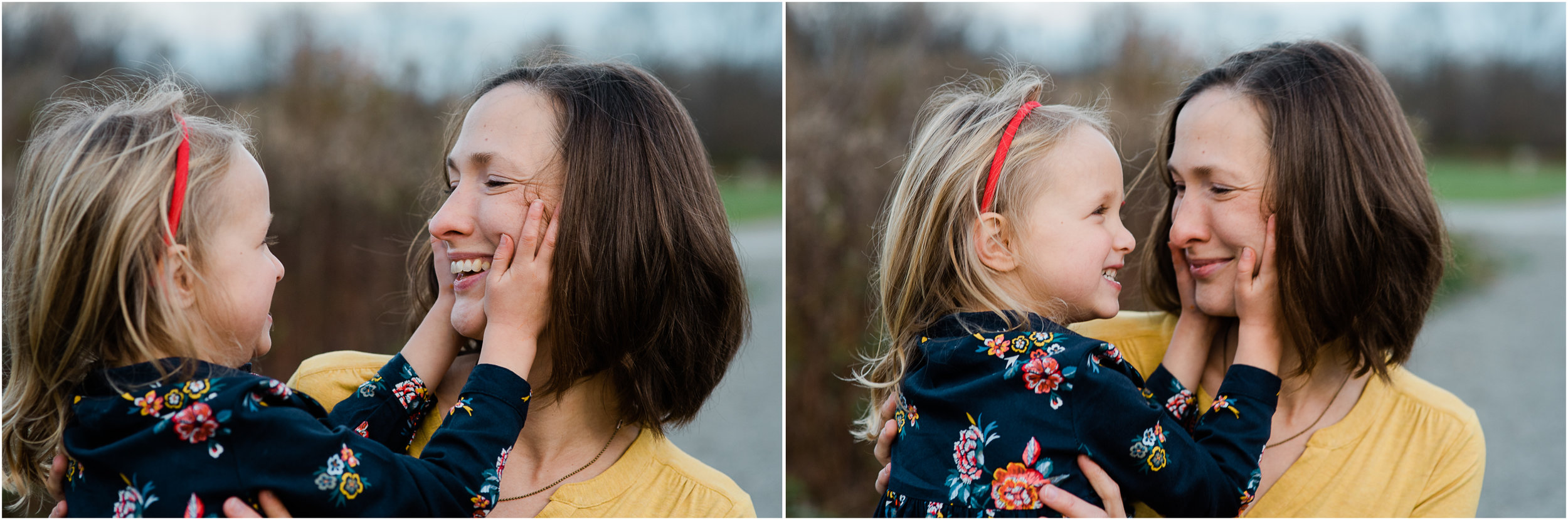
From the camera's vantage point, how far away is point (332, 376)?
2695 mm

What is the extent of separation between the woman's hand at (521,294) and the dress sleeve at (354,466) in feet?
0.60

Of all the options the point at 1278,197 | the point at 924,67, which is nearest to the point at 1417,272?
the point at 1278,197

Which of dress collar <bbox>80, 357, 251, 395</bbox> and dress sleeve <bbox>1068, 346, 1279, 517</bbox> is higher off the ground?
dress collar <bbox>80, 357, 251, 395</bbox>

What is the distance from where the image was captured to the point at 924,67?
6062mm

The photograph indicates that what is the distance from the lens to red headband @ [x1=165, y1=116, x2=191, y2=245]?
207 cm

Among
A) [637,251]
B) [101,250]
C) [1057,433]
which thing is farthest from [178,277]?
[1057,433]

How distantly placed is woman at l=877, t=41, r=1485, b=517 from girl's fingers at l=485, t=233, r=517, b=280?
3.70 ft

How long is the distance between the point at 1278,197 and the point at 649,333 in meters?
1.73

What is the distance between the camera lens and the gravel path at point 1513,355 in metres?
9.15

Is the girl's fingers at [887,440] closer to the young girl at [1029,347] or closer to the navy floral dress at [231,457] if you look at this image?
the young girl at [1029,347]

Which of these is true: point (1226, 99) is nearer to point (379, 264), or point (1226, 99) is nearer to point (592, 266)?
point (592, 266)

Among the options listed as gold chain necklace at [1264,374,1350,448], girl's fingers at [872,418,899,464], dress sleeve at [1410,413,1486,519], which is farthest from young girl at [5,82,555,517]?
dress sleeve at [1410,413,1486,519]

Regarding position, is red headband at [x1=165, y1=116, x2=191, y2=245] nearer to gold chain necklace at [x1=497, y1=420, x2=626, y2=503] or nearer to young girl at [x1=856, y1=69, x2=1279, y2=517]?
gold chain necklace at [x1=497, y1=420, x2=626, y2=503]

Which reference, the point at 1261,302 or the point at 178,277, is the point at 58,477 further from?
the point at 1261,302
